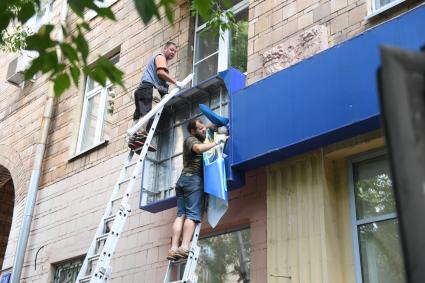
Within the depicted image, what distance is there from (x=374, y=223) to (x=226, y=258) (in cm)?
175

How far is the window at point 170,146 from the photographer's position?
6.74m

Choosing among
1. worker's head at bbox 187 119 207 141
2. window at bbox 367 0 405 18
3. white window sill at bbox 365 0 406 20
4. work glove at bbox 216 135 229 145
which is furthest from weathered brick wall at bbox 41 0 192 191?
white window sill at bbox 365 0 406 20

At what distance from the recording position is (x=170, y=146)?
23.1 feet

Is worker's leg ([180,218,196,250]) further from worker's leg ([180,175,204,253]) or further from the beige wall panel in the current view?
the beige wall panel

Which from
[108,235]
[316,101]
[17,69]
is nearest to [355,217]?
[316,101]

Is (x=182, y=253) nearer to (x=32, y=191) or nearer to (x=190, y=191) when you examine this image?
(x=190, y=191)

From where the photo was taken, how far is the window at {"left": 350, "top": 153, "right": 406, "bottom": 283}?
193 inches

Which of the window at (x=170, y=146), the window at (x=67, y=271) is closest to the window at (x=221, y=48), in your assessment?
the window at (x=170, y=146)

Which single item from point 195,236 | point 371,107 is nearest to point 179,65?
point 195,236

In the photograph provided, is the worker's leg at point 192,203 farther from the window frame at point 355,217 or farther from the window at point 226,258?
the window frame at point 355,217

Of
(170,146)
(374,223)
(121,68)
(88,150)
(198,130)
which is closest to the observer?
(374,223)

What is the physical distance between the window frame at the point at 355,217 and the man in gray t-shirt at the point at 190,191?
1.40m

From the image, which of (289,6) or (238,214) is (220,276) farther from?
(289,6)

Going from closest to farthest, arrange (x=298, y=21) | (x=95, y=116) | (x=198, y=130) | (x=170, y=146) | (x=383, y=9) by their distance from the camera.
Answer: (x=383, y=9) → (x=198, y=130) → (x=298, y=21) → (x=170, y=146) → (x=95, y=116)
